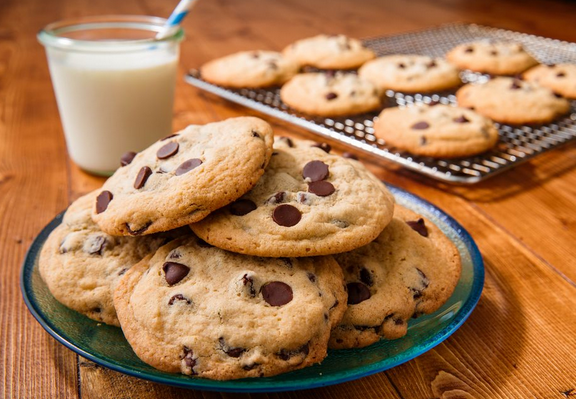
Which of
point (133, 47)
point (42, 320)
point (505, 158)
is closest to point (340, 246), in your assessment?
point (42, 320)

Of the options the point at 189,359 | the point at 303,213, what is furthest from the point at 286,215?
the point at 189,359

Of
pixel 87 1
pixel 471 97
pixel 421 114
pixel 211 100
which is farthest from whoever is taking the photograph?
pixel 87 1

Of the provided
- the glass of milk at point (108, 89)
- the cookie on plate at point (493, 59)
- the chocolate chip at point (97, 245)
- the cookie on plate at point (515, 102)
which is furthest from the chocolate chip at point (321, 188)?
the cookie on plate at point (493, 59)

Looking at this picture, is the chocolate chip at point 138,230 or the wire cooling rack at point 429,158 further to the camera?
the wire cooling rack at point 429,158

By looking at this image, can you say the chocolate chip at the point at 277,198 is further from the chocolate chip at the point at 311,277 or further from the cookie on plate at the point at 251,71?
the cookie on plate at the point at 251,71

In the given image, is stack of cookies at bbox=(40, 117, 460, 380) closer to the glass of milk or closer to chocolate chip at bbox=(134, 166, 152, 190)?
chocolate chip at bbox=(134, 166, 152, 190)

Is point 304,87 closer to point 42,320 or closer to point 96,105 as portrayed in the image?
point 96,105
